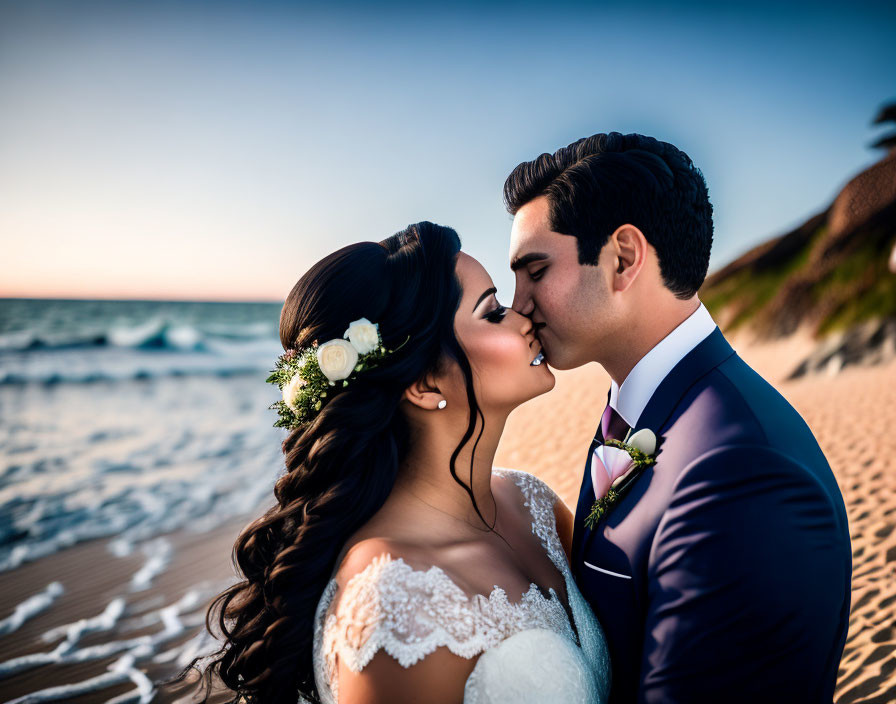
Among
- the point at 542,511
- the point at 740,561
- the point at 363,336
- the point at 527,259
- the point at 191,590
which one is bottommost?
the point at 740,561

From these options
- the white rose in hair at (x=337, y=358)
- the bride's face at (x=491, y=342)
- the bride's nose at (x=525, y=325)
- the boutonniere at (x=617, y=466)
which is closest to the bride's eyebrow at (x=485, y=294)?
the bride's face at (x=491, y=342)

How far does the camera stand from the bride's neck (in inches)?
107

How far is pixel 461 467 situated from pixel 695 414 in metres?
1.12

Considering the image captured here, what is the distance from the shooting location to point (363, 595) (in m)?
2.01

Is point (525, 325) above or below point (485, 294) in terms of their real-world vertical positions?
below

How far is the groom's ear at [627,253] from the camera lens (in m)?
2.65

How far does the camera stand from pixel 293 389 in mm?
2574

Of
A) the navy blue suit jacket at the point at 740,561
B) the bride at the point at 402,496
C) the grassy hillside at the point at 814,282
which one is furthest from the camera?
the grassy hillside at the point at 814,282

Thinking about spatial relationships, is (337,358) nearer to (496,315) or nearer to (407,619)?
(496,315)

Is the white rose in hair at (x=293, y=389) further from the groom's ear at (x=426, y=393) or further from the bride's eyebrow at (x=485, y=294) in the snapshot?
the bride's eyebrow at (x=485, y=294)

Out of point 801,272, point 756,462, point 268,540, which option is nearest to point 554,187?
point 756,462

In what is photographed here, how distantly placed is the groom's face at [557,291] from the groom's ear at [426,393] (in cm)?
59

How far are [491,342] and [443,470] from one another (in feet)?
2.12

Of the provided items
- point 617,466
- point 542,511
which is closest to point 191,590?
point 542,511
